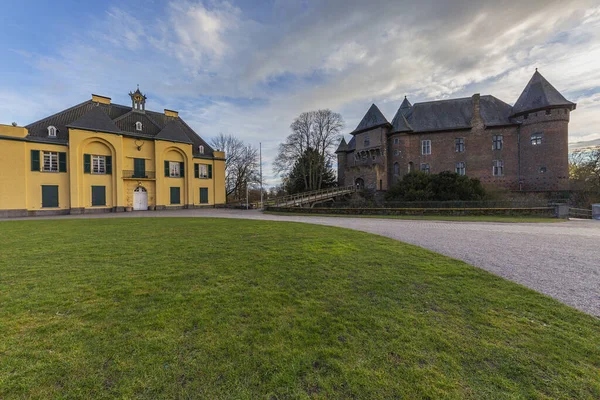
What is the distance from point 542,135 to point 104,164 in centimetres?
5007

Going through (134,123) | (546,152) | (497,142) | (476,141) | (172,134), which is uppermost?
(134,123)

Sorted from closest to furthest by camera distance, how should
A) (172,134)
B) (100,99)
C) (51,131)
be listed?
(51,131)
(100,99)
(172,134)

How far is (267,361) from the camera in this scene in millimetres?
2385

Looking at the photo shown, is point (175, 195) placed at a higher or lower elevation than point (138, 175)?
lower

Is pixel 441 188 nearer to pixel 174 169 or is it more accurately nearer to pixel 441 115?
pixel 441 115

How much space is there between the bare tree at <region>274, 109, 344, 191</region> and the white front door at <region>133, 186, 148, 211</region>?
2033 centimetres

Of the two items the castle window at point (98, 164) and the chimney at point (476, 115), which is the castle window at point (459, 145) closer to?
the chimney at point (476, 115)

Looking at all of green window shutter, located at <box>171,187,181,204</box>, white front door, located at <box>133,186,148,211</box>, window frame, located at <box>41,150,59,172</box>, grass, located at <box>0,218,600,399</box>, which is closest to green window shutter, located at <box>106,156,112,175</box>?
white front door, located at <box>133,186,148,211</box>

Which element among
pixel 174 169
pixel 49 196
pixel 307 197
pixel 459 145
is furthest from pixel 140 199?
pixel 459 145

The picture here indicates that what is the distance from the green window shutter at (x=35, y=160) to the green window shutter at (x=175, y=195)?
37.5 feet

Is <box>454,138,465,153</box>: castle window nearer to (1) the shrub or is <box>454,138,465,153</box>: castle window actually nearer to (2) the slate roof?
(1) the shrub

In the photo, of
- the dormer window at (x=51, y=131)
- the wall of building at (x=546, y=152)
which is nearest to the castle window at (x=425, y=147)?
the wall of building at (x=546, y=152)

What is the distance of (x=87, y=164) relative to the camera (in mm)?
24922

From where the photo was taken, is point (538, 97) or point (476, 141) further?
point (476, 141)
